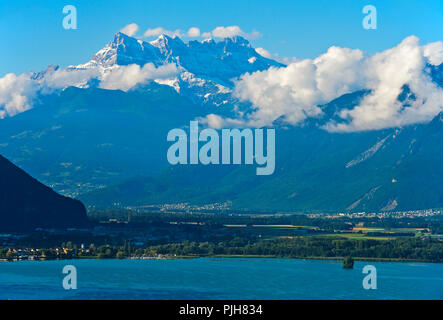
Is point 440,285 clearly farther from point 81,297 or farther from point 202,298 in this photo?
point 81,297

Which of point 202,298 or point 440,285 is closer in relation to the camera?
point 202,298

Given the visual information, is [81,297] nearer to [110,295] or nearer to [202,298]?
[110,295]
